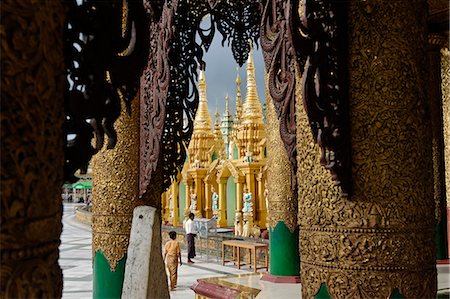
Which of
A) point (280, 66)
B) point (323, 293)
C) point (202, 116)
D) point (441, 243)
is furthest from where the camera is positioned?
point (202, 116)

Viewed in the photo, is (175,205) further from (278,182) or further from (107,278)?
(107,278)

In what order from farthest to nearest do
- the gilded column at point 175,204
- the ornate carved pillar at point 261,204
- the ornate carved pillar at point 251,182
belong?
the gilded column at point 175,204, the ornate carved pillar at point 251,182, the ornate carved pillar at point 261,204

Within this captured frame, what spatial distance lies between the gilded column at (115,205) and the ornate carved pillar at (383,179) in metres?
2.70

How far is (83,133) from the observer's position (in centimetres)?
155

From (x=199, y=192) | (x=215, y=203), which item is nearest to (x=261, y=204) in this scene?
(x=215, y=203)

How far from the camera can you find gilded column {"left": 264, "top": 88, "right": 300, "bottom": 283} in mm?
6273

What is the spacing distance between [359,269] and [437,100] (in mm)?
5156

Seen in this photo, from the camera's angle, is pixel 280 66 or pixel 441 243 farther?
pixel 441 243

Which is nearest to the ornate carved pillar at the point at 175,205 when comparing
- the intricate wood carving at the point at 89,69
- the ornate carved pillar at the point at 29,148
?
the intricate wood carving at the point at 89,69

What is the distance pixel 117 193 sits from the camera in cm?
482

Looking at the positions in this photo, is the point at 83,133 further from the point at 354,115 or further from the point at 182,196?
the point at 182,196

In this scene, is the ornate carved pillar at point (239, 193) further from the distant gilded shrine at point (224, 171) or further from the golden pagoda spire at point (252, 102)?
the golden pagoda spire at point (252, 102)

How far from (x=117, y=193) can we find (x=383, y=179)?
303cm

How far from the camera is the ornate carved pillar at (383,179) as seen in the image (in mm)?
2283
